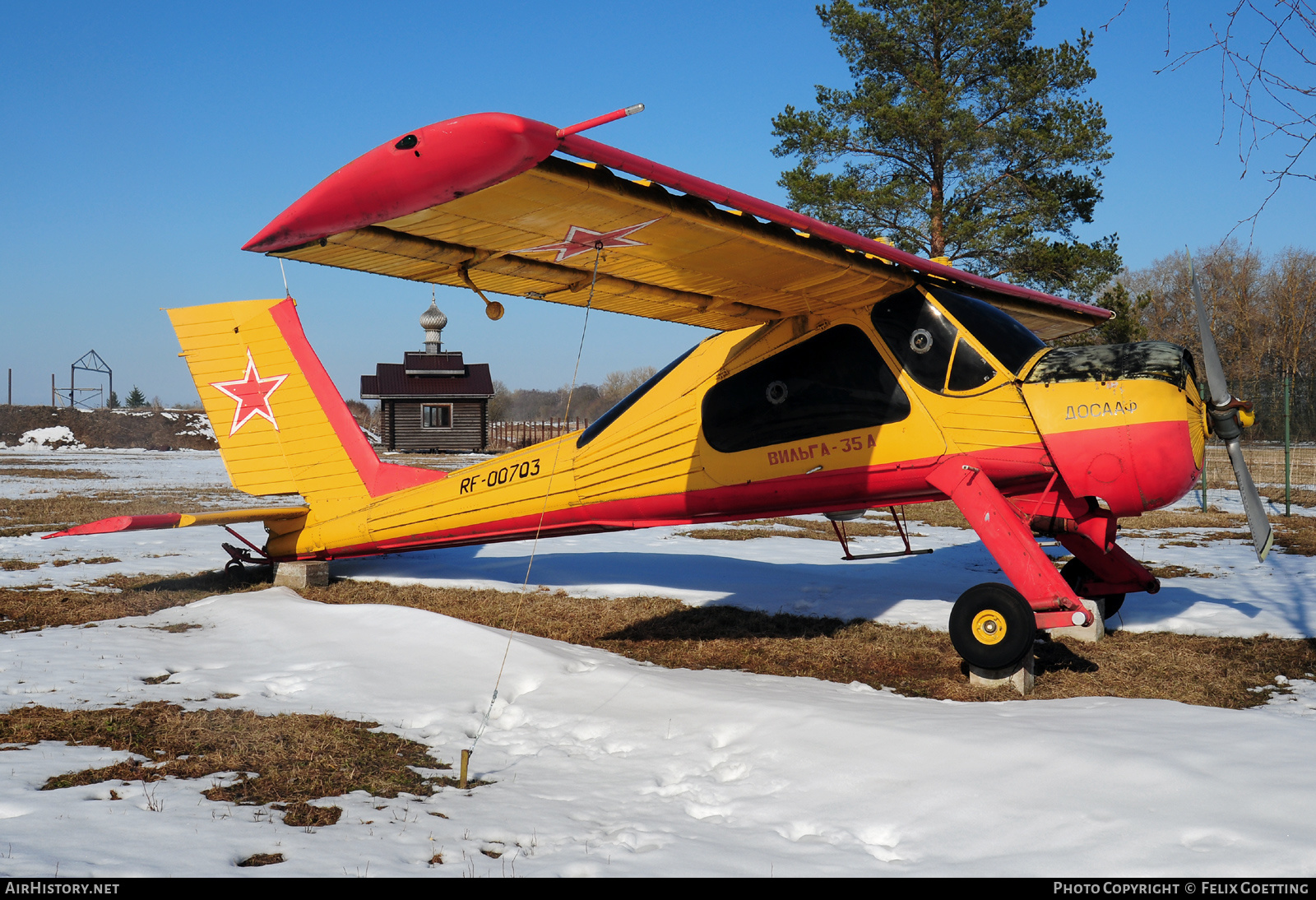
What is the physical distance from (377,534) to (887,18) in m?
22.6

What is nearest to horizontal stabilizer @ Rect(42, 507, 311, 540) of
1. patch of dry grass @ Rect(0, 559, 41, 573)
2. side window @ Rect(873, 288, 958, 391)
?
patch of dry grass @ Rect(0, 559, 41, 573)

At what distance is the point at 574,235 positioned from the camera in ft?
15.4

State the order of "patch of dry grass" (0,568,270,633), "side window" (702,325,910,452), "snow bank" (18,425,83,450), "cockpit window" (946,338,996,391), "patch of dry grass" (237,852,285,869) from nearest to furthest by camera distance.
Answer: "patch of dry grass" (237,852,285,869) → "cockpit window" (946,338,996,391) → "side window" (702,325,910,452) → "patch of dry grass" (0,568,270,633) → "snow bank" (18,425,83,450)

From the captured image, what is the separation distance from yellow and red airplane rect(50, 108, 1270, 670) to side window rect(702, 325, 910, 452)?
15 millimetres

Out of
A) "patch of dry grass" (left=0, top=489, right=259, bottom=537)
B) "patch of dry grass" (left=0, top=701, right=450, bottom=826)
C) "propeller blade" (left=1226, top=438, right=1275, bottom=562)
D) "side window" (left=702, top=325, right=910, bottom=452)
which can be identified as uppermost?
"side window" (left=702, top=325, right=910, bottom=452)

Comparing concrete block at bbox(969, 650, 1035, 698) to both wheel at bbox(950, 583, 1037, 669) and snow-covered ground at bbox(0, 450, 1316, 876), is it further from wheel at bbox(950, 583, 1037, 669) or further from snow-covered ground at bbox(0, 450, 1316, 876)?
snow-covered ground at bbox(0, 450, 1316, 876)

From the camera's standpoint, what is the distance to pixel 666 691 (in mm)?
4836

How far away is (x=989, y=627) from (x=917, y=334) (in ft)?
7.25

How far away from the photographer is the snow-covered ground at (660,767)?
2.58 metres

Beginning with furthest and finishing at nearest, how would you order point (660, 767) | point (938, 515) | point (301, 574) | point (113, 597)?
point (938, 515) < point (301, 574) < point (113, 597) < point (660, 767)

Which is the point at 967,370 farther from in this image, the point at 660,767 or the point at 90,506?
the point at 90,506

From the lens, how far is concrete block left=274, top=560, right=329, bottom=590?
835cm

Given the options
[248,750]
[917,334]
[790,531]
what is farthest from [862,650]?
[790,531]

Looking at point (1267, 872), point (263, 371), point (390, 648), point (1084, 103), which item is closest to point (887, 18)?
point (1084, 103)
